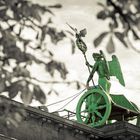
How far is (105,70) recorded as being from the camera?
33.6 metres

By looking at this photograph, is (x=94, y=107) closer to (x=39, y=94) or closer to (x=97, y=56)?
(x=97, y=56)

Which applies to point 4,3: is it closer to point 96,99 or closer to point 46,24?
point 46,24

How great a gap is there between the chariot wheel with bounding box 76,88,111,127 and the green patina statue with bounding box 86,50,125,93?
2.13ft

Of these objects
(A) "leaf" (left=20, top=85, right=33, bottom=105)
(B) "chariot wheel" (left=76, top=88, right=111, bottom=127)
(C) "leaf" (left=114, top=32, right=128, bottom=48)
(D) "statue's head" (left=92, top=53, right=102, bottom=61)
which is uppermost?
(D) "statue's head" (left=92, top=53, right=102, bottom=61)

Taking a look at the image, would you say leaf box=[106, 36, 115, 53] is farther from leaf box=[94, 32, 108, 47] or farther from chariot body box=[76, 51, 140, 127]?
chariot body box=[76, 51, 140, 127]

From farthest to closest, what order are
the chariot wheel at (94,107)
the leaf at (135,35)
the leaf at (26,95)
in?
the chariot wheel at (94,107)
the leaf at (135,35)
the leaf at (26,95)

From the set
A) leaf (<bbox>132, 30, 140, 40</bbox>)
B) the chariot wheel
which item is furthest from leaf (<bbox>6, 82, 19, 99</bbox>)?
the chariot wheel

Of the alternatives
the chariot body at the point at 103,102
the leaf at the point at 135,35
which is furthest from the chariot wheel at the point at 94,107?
the leaf at the point at 135,35

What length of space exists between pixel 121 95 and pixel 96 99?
1601 mm

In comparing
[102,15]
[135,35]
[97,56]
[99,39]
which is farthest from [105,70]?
[99,39]

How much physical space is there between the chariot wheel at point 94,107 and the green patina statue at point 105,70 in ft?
2.13

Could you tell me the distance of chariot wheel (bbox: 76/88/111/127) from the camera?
32000 millimetres

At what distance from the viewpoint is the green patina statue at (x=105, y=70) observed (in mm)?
33594

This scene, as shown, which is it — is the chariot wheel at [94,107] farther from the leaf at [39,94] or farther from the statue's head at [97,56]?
the leaf at [39,94]
